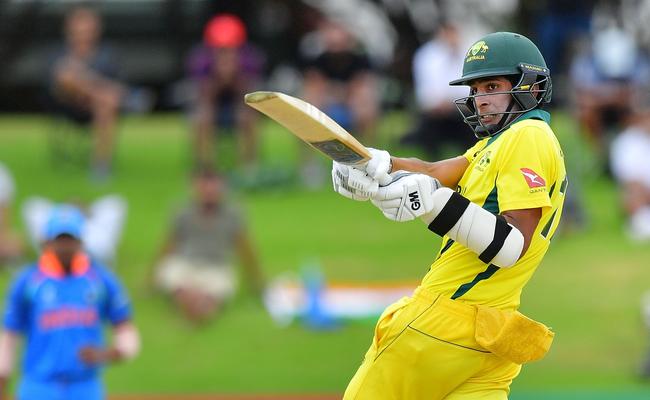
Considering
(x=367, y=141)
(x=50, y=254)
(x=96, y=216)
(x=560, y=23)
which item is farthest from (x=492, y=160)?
(x=560, y=23)

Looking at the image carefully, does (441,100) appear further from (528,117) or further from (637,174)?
(528,117)

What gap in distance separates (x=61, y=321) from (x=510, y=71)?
339 centimetres

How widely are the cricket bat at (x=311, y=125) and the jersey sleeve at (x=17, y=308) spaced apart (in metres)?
3.07

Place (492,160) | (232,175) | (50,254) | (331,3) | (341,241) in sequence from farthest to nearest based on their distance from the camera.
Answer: (331,3) → (232,175) → (341,241) → (50,254) → (492,160)

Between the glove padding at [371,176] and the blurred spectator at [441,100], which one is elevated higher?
the blurred spectator at [441,100]

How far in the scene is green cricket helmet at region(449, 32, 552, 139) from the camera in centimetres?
468

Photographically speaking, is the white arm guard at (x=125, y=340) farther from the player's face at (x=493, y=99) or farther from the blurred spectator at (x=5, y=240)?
the blurred spectator at (x=5, y=240)

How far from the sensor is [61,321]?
6945 mm

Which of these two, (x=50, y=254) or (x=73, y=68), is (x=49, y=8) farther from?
(x=50, y=254)

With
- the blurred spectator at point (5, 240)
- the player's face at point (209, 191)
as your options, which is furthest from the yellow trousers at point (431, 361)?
the blurred spectator at point (5, 240)

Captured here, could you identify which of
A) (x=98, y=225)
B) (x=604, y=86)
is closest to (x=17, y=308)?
(x=98, y=225)

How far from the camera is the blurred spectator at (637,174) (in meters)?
13.0

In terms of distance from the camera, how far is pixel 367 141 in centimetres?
1460

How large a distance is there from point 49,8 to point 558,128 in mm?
7484
